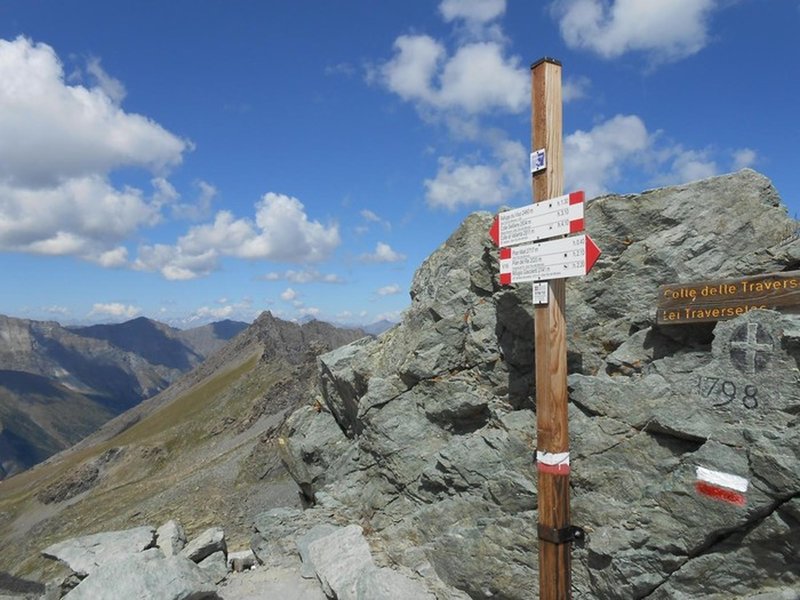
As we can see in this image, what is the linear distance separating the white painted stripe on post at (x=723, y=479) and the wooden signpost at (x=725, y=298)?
2733 millimetres

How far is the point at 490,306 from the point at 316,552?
8.27 m

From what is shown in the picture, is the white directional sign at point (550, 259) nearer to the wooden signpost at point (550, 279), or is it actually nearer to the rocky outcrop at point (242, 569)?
the wooden signpost at point (550, 279)

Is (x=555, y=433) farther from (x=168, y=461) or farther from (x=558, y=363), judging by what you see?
(x=168, y=461)

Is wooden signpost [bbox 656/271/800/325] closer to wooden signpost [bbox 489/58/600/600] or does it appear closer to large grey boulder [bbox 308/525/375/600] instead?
wooden signpost [bbox 489/58/600/600]

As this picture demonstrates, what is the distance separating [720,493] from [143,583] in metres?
12.4

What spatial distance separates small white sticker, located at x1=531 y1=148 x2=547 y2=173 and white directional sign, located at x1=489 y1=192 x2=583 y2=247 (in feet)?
2.11

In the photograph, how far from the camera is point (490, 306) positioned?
14547 millimetres

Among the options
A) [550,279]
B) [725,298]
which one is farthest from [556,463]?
[725,298]

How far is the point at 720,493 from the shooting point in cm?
903

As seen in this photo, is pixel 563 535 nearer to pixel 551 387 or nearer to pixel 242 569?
pixel 551 387

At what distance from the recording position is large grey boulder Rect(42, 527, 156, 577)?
1817cm

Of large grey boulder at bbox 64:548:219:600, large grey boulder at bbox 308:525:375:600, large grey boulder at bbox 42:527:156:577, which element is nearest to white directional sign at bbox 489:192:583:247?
large grey boulder at bbox 308:525:375:600

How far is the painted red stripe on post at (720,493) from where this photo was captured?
8.83 metres

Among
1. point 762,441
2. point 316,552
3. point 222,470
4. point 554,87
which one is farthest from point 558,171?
point 222,470
